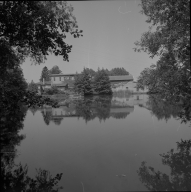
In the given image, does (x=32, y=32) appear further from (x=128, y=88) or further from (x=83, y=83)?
(x=128, y=88)

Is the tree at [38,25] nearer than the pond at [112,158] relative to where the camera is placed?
Yes

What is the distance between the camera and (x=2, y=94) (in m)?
4.12

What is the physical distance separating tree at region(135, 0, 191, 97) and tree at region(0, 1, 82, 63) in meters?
2.22

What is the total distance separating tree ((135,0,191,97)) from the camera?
11.1 ft

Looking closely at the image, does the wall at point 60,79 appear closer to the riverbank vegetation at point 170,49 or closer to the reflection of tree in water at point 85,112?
the reflection of tree in water at point 85,112

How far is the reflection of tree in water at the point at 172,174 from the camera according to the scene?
10.4 feet

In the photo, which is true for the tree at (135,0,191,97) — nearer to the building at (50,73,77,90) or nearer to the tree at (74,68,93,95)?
the tree at (74,68,93,95)

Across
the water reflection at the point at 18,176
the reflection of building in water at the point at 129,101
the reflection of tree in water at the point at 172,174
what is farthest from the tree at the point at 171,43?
the reflection of building in water at the point at 129,101

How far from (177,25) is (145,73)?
2.27 meters

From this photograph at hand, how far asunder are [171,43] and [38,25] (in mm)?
3055

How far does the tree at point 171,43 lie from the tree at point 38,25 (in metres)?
2.22

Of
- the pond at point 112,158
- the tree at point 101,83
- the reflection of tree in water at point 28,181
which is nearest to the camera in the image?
the reflection of tree in water at point 28,181

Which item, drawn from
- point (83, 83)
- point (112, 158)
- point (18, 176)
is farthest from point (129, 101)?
point (18, 176)

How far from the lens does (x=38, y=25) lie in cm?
319
